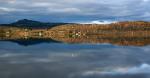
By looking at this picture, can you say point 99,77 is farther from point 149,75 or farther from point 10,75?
point 10,75

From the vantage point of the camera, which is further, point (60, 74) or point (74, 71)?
point (74, 71)

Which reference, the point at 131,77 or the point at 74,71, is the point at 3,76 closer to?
the point at 74,71

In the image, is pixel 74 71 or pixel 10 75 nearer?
pixel 10 75

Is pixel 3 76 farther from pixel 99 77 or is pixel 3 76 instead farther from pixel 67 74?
pixel 99 77

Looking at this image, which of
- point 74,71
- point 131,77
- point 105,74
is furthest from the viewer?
point 74,71

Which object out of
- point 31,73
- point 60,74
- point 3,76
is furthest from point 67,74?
point 3,76

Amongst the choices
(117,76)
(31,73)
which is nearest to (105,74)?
(117,76)

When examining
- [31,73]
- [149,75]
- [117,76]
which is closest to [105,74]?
[117,76]

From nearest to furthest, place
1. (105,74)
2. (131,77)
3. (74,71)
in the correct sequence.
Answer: (131,77) → (105,74) → (74,71)
